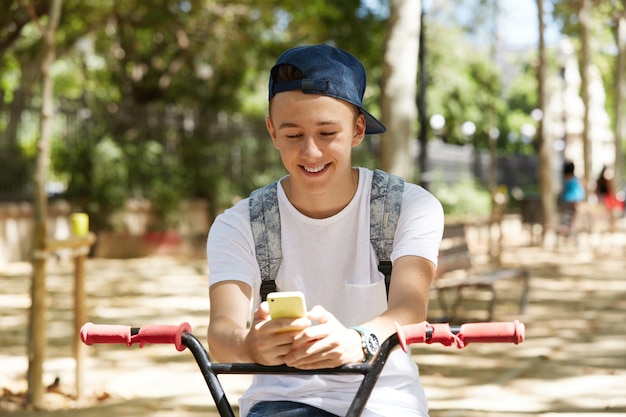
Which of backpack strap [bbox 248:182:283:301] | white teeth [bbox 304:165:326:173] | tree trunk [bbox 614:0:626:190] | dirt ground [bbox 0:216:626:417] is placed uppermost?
tree trunk [bbox 614:0:626:190]

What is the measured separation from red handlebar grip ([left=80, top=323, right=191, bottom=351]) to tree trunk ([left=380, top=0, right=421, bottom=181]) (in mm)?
6758

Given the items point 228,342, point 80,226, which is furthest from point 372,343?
point 80,226

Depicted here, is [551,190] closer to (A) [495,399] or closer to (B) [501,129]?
(A) [495,399]

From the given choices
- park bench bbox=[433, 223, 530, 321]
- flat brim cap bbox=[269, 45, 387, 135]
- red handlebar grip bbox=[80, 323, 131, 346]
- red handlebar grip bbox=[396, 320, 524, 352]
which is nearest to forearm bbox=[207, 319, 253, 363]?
red handlebar grip bbox=[80, 323, 131, 346]

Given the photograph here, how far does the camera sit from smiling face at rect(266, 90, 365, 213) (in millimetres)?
2465

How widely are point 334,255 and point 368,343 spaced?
0.42 m

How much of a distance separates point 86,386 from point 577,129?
51.5 meters

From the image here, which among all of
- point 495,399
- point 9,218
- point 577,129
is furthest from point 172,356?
point 577,129

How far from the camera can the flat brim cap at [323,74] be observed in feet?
8.02

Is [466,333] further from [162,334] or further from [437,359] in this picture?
[437,359]

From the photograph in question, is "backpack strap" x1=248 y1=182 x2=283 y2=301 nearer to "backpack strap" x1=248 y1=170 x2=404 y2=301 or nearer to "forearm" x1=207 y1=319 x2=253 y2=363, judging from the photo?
"backpack strap" x1=248 y1=170 x2=404 y2=301

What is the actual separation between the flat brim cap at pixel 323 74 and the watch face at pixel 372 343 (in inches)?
23.9

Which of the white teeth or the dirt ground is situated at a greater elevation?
the white teeth

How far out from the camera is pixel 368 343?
223 centimetres
